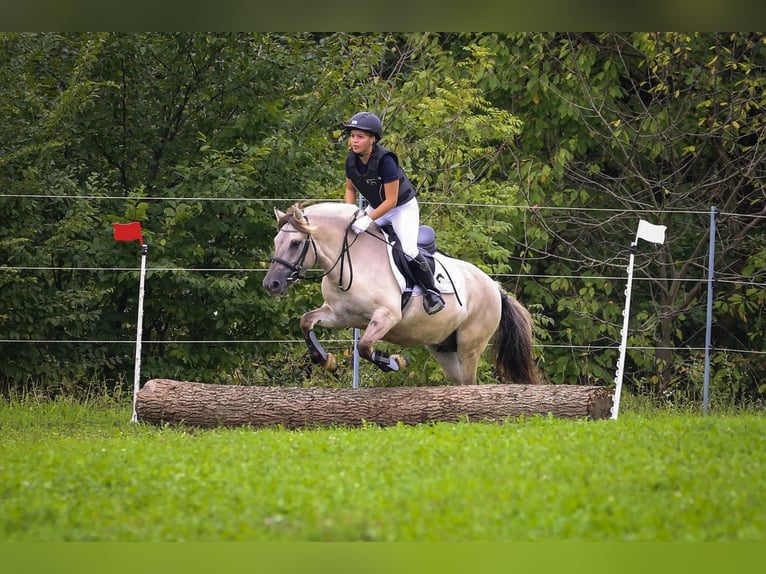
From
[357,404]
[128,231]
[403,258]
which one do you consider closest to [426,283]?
[403,258]

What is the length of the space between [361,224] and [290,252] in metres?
0.73

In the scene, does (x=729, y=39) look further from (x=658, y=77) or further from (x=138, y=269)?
(x=138, y=269)

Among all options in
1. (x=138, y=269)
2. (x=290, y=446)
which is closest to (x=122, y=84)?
(x=138, y=269)

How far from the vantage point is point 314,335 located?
32.0 ft

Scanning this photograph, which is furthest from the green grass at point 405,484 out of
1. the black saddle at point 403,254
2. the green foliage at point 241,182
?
the green foliage at point 241,182

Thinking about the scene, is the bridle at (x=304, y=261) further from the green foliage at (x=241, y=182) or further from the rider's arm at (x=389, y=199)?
the green foliage at (x=241, y=182)

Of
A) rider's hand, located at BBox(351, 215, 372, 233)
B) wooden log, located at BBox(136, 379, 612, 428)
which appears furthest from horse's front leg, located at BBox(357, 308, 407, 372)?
rider's hand, located at BBox(351, 215, 372, 233)

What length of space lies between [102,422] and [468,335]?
3940 millimetres

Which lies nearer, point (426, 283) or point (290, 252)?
point (290, 252)

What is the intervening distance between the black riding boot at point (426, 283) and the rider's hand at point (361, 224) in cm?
57

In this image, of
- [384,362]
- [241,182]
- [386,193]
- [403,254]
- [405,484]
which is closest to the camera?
[405,484]

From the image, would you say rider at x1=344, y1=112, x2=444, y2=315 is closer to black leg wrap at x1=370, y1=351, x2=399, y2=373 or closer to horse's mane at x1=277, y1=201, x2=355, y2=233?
horse's mane at x1=277, y1=201, x2=355, y2=233

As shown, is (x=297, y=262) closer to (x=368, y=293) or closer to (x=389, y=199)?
(x=368, y=293)

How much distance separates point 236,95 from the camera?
14.1m
